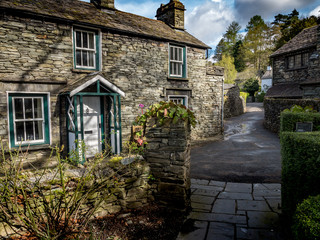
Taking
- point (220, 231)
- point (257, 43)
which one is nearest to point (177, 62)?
point (220, 231)

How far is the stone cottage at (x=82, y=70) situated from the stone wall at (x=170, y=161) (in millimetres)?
2564

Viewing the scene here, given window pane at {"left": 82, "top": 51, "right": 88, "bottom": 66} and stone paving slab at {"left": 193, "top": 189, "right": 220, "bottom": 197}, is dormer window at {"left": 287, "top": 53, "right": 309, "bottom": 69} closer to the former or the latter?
window pane at {"left": 82, "top": 51, "right": 88, "bottom": 66}

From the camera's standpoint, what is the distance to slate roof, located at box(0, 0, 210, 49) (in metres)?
8.09

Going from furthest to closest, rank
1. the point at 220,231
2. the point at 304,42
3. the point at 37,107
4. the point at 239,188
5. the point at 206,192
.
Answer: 1. the point at 304,42
2. the point at 37,107
3. the point at 239,188
4. the point at 206,192
5. the point at 220,231

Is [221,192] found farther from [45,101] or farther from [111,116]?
[45,101]

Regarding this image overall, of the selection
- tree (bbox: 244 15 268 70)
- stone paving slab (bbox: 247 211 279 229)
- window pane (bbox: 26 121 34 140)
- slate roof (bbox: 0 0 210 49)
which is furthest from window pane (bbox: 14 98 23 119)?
tree (bbox: 244 15 268 70)

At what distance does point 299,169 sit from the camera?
11.6ft

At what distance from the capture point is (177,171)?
4500 millimetres

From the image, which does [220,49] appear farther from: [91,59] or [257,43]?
[91,59]

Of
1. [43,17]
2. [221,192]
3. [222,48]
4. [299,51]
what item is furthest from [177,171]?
[222,48]

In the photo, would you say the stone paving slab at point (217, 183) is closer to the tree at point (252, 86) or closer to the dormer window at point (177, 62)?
the dormer window at point (177, 62)

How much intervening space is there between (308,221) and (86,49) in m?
8.98

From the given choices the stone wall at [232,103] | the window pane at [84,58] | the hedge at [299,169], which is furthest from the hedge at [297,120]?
the stone wall at [232,103]

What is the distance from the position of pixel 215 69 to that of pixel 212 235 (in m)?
11.6
